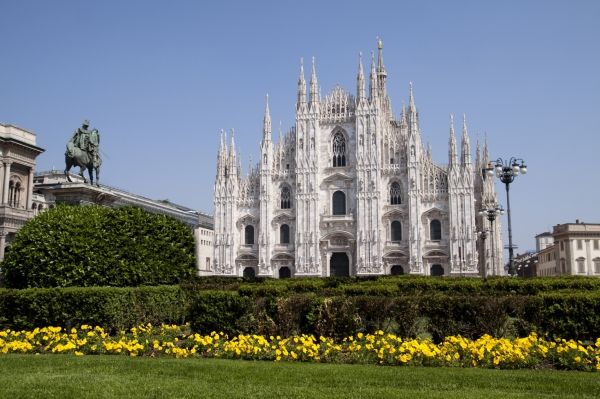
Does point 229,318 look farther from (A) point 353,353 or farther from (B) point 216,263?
(B) point 216,263

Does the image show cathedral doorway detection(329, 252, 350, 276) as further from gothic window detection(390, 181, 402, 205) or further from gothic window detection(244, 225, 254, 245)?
gothic window detection(244, 225, 254, 245)

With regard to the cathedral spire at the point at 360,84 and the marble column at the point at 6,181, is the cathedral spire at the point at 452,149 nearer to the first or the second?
the cathedral spire at the point at 360,84

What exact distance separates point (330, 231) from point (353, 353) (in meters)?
45.2

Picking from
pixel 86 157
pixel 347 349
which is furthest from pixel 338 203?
pixel 347 349

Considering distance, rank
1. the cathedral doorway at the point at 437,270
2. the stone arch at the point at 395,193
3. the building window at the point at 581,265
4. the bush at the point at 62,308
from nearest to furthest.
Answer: the bush at the point at 62,308
the cathedral doorway at the point at 437,270
the stone arch at the point at 395,193
the building window at the point at 581,265

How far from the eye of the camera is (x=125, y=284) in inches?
681

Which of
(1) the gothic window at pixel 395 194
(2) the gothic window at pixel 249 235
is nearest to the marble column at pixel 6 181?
(2) the gothic window at pixel 249 235

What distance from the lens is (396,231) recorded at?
184 feet

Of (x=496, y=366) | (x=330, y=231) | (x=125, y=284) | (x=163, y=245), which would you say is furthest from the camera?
(x=330, y=231)

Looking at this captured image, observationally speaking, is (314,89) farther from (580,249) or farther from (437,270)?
(580,249)

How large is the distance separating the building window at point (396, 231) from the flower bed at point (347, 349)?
42.8m

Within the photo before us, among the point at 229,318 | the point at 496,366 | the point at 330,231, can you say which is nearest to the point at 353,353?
the point at 496,366

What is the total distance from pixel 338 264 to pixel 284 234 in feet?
19.7

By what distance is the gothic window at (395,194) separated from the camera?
5634 centimetres
